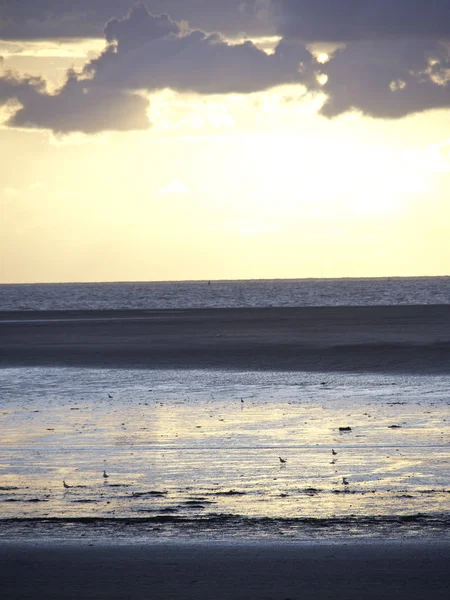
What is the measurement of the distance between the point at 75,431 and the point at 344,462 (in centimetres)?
648

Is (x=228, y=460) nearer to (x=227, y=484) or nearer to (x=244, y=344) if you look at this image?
(x=227, y=484)

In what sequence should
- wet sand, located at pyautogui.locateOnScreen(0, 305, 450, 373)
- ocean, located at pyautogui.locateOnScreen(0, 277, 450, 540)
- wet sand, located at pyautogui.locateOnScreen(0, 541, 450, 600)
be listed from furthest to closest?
wet sand, located at pyautogui.locateOnScreen(0, 305, 450, 373) → ocean, located at pyautogui.locateOnScreen(0, 277, 450, 540) → wet sand, located at pyautogui.locateOnScreen(0, 541, 450, 600)

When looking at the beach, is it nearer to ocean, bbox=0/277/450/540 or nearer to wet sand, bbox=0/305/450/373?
ocean, bbox=0/277/450/540

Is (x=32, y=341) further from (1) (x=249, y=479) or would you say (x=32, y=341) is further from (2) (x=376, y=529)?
(2) (x=376, y=529)

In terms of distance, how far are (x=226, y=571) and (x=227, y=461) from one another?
6.08 metres

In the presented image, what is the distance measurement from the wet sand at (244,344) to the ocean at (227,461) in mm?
7883

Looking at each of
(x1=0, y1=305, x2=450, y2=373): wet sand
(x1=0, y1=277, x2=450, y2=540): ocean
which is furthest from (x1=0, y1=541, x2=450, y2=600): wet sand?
(x1=0, y1=305, x2=450, y2=373): wet sand

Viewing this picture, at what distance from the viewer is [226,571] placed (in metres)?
9.79

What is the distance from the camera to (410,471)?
48.4ft

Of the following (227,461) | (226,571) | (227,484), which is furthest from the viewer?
(227,461)

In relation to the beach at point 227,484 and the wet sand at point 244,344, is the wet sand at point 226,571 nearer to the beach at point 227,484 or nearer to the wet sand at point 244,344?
the beach at point 227,484

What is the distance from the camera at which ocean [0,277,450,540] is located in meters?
11.7

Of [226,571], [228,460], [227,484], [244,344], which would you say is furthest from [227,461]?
[244,344]

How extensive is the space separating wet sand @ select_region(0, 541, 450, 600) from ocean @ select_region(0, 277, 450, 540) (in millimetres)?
565
